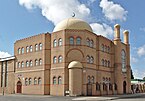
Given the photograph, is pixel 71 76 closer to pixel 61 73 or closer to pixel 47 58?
pixel 61 73

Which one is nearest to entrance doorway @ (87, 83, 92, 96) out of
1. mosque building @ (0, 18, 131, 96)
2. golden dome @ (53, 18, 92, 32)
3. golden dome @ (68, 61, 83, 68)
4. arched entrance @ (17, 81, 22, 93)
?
mosque building @ (0, 18, 131, 96)

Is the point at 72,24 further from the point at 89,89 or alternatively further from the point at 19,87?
the point at 19,87

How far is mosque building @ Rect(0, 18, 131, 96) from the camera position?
43.3m

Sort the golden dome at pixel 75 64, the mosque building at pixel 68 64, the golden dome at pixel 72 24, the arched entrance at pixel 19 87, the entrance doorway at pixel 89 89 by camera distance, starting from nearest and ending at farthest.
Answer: the golden dome at pixel 75 64
the mosque building at pixel 68 64
the entrance doorway at pixel 89 89
the golden dome at pixel 72 24
the arched entrance at pixel 19 87

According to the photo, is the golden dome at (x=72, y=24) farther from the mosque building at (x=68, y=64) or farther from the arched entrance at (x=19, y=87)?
the arched entrance at (x=19, y=87)

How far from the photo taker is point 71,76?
137 ft

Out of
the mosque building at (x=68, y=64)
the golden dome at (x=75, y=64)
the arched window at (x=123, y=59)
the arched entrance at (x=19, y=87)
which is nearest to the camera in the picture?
the golden dome at (x=75, y=64)

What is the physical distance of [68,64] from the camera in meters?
43.3

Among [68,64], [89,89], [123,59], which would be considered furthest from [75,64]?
[123,59]

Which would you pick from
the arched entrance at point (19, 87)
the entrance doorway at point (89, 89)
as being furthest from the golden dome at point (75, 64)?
the arched entrance at point (19, 87)

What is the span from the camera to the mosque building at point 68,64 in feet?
142

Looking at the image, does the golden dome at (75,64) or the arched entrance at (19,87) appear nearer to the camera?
the golden dome at (75,64)

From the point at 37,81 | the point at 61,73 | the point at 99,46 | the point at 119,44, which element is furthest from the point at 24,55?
the point at 119,44

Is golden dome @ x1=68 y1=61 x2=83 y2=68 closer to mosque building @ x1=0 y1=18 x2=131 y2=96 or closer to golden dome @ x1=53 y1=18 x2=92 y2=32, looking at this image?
mosque building @ x1=0 y1=18 x2=131 y2=96
